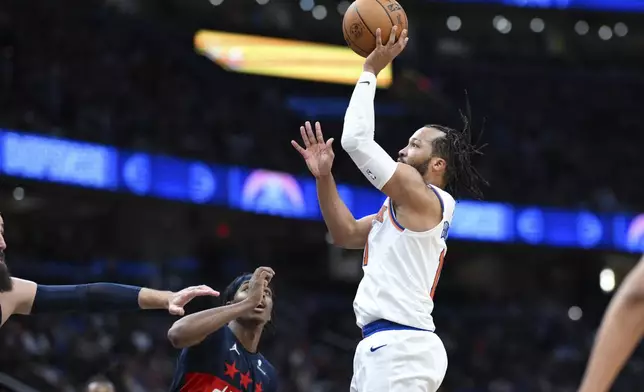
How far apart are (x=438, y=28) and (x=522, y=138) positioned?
5523 millimetres

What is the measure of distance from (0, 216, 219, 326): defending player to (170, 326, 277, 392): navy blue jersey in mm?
322

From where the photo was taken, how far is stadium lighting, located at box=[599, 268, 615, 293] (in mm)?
25859

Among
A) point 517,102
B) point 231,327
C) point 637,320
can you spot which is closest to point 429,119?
point 517,102

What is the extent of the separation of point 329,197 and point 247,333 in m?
0.81

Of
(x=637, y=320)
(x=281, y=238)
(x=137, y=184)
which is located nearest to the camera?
(x=637, y=320)

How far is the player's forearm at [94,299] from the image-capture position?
470 centimetres

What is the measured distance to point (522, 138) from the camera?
2505cm

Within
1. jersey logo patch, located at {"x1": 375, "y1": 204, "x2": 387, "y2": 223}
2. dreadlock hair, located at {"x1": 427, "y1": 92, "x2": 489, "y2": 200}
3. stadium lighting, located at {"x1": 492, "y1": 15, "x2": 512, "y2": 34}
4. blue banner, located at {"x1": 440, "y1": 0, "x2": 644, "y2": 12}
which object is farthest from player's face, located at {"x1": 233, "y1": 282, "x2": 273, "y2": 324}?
stadium lighting, located at {"x1": 492, "y1": 15, "x2": 512, "y2": 34}

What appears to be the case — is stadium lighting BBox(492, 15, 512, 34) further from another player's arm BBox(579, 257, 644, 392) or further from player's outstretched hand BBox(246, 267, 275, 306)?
another player's arm BBox(579, 257, 644, 392)

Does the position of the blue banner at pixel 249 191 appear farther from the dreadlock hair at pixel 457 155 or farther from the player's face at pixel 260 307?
the dreadlock hair at pixel 457 155

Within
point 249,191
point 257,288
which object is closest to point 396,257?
point 257,288

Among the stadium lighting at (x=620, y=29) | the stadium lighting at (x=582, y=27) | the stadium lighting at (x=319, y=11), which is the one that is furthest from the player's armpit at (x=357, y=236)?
the stadium lighting at (x=620, y=29)

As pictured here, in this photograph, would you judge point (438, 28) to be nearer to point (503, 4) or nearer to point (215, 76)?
point (503, 4)

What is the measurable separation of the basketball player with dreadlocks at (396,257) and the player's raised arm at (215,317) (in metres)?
0.52
